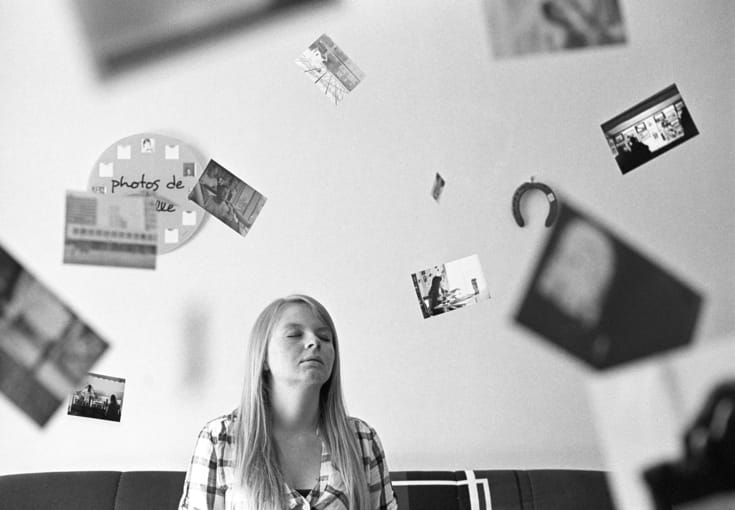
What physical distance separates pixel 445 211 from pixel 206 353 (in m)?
0.60

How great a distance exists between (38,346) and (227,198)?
485 millimetres

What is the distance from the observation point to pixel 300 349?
1.09 metres

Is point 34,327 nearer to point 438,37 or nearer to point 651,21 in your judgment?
point 438,37

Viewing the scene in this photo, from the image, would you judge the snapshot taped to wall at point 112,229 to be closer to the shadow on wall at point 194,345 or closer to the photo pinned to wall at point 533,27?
the shadow on wall at point 194,345

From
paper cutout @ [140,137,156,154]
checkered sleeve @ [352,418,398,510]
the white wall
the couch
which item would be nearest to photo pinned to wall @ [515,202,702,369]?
checkered sleeve @ [352,418,398,510]

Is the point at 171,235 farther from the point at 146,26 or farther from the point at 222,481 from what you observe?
the point at 222,481

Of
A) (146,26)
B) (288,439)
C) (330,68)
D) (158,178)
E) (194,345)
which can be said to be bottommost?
(288,439)

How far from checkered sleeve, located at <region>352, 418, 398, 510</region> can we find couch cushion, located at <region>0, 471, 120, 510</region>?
1.60 feet

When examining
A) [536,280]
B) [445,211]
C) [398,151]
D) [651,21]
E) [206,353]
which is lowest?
[536,280]

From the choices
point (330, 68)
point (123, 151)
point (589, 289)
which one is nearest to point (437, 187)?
point (330, 68)

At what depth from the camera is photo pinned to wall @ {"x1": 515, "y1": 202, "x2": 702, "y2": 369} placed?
0.47 feet

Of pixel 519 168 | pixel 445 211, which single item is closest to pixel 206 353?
pixel 445 211

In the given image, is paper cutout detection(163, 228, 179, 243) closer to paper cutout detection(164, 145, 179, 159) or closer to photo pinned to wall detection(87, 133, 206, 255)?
photo pinned to wall detection(87, 133, 206, 255)

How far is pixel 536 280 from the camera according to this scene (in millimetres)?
148
